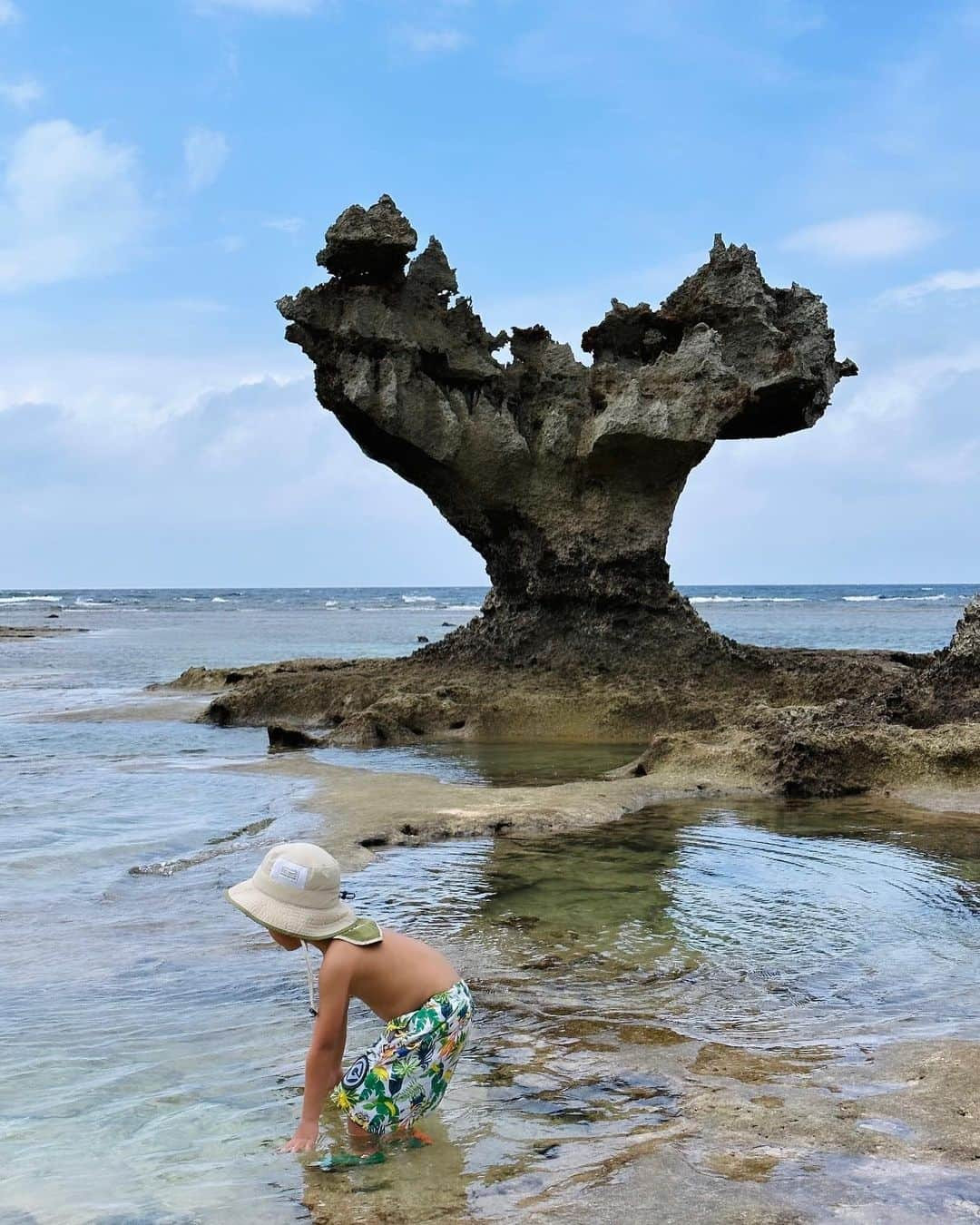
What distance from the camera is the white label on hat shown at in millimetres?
3689

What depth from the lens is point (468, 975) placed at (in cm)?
536

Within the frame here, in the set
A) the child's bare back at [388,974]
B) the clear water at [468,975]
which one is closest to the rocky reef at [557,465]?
the clear water at [468,975]

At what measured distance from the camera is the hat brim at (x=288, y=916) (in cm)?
370

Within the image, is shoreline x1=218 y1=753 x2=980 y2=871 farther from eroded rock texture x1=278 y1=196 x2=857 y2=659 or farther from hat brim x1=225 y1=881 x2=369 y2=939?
eroded rock texture x1=278 y1=196 x2=857 y2=659

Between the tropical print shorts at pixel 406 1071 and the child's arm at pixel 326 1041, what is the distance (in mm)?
89

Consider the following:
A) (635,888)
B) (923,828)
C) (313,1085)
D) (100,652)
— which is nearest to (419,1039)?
(313,1085)

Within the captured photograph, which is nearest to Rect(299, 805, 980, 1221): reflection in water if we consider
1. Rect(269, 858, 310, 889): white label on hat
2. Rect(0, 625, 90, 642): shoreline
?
Rect(269, 858, 310, 889): white label on hat

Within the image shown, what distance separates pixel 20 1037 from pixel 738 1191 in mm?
2881

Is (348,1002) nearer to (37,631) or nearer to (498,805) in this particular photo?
(498,805)

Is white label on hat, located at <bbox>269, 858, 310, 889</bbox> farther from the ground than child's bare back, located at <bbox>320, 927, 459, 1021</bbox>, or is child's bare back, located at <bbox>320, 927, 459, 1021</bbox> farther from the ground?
white label on hat, located at <bbox>269, 858, 310, 889</bbox>

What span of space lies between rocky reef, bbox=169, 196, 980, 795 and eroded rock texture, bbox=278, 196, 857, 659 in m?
0.03

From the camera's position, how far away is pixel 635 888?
679cm

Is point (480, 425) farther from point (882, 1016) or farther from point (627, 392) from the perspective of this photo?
point (882, 1016)

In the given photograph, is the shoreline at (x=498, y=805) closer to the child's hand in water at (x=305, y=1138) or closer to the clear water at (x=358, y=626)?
the child's hand in water at (x=305, y=1138)
